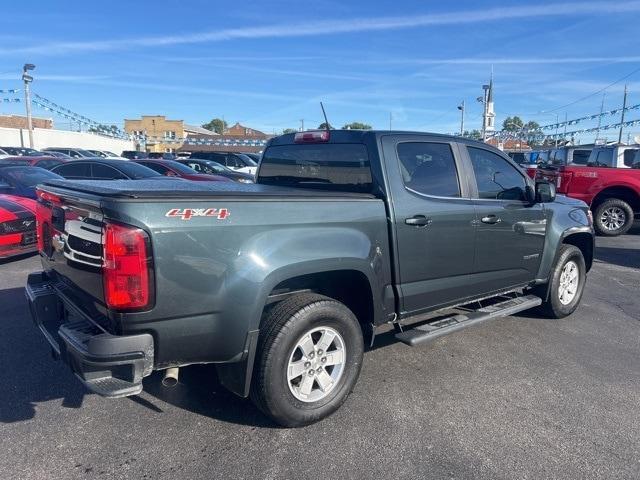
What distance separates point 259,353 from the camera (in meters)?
2.96

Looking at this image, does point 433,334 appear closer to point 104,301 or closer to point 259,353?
point 259,353

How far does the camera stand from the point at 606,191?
36.2 feet

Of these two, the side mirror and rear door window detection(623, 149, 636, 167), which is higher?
rear door window detection(623, 149, 636, 167)

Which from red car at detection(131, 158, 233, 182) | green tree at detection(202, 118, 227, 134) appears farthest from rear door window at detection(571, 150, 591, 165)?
green tree at detection(202, 118, 227, 134)

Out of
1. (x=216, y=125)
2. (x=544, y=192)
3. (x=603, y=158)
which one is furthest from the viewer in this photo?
(x=216, y=125)

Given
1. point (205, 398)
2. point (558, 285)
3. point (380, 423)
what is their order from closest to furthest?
point (380, 423) → point (205, 398) → point (558, 285)

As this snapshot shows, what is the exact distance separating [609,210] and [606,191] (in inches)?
17.4

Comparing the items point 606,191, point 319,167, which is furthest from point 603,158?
point 319,167

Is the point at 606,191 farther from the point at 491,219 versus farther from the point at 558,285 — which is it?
the point at 491,219

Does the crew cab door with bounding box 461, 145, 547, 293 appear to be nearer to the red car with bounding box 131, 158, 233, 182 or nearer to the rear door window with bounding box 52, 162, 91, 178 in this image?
the rear door window with bounding box 52, 162, 91, 178

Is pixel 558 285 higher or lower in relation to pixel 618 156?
lower

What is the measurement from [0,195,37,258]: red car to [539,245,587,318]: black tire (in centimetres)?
690

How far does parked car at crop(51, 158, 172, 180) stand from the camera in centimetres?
1061

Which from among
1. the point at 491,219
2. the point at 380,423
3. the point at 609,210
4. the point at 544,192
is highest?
the point at 544,192
